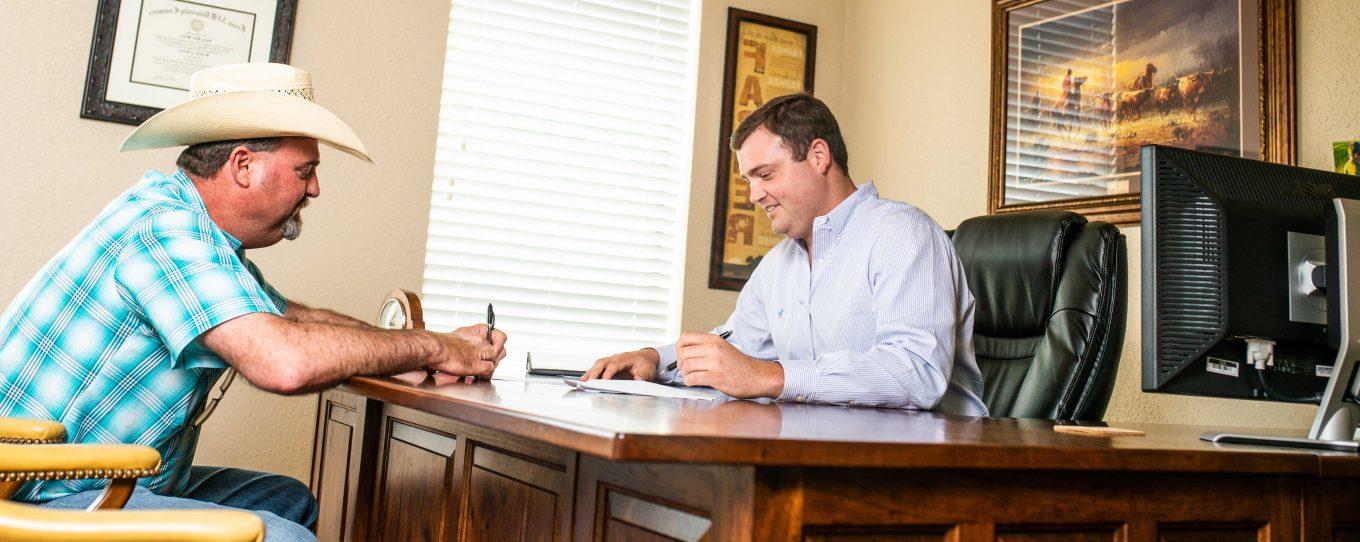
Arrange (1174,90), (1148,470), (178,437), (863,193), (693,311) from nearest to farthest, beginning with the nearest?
(1148,470)
(178,437)
(863,193)
(1174,90)
(693,311)

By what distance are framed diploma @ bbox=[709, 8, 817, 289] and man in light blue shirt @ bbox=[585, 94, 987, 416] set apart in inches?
42.3

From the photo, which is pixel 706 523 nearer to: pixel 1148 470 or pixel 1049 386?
pixel 1148 470

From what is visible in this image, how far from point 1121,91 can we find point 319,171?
2209 millimetres

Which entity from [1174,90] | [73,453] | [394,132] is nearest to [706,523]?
[73,453]

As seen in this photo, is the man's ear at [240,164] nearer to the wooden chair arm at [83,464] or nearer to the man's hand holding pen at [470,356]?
the man's hand holding pen at [470,356]

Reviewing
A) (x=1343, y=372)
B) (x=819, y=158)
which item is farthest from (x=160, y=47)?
(x=1343, y=372)

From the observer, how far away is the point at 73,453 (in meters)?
1.08

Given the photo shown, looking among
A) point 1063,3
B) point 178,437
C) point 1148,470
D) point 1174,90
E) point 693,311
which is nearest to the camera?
point 1148,470

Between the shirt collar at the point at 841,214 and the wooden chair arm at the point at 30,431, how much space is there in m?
1.32

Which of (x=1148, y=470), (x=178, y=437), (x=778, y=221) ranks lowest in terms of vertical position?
(x=178, y=437)

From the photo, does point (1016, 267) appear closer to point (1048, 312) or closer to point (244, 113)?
point (1048, 312)

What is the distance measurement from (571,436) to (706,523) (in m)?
0.16

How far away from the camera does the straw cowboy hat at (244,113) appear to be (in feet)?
5.27

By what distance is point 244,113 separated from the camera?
161cm
